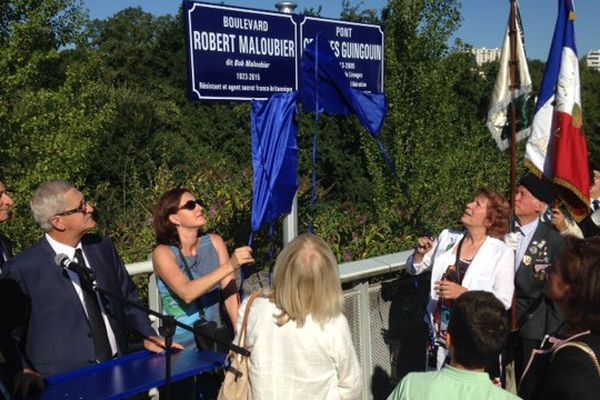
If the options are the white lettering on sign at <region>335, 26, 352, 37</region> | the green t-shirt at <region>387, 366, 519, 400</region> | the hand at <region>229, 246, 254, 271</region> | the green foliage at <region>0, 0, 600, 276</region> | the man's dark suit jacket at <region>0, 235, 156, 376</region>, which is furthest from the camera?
the green foliage at <region>0, 0, 600, 276</region>

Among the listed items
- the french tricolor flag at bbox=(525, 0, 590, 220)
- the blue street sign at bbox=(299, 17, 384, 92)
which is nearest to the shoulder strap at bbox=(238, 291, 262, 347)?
the blue street sign at bbox=(299, 17, 384, 92)

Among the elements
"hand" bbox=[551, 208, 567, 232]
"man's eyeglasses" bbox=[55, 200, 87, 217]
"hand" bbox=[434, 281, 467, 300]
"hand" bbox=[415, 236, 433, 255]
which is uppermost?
"man's eyeglasses" bbox=[55, 200, 87, 217]

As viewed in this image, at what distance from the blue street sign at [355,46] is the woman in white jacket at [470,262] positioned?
4.23ft

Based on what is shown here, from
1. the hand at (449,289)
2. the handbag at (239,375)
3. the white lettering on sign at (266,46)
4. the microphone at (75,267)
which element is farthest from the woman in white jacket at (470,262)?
the microphone at (75,267)

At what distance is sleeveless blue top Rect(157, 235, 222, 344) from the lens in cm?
363

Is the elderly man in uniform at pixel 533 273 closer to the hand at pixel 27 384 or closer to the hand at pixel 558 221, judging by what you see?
the hand at pixel 558 221

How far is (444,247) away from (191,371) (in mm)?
1907

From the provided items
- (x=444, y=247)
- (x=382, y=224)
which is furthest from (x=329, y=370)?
(x=382, y=224)

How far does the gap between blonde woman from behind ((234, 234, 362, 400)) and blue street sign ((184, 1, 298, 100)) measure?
1559 millimetres

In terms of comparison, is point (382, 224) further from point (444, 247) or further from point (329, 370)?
point (329, 370)

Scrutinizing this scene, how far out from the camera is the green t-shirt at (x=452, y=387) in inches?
92.7

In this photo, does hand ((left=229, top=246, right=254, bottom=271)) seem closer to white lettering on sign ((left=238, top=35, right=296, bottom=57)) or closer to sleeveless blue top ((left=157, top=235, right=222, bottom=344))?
sleeveless blue top ((left=157, top=235, right=222, bottom=344))

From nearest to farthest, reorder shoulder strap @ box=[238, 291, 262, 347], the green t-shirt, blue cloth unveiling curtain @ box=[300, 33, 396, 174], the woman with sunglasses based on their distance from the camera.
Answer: the green t-shirt, shoulder strap @ box=[238, 291, 262, 347], the woman with sunglasses, blue cloth unveiling curtain @ box=[300, 33, 396, 174]

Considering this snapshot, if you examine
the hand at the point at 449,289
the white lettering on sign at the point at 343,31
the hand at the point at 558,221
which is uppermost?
the white lettering on sign at the point at 343,31
